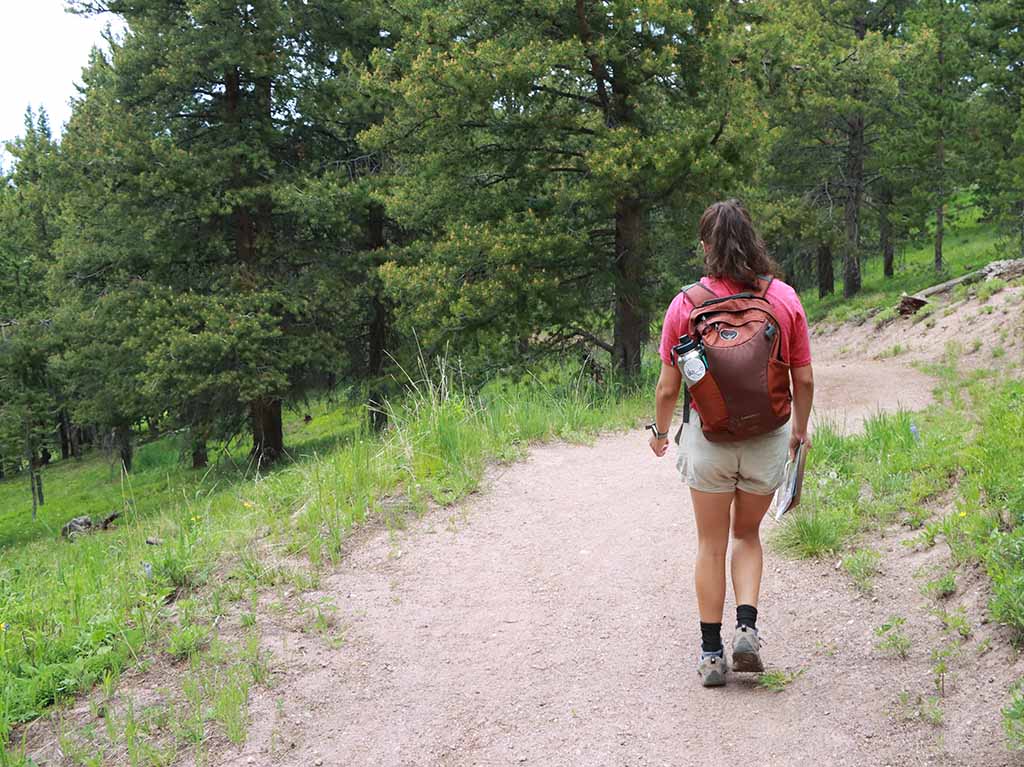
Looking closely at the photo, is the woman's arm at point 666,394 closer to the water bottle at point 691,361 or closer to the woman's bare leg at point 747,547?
the water bottle at point 691,361

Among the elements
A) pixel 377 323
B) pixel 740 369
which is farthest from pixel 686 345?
pixel 377 323

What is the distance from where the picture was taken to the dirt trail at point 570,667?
10.8 ft

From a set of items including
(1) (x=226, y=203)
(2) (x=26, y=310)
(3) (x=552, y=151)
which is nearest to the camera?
(3) (x=552, y=151)

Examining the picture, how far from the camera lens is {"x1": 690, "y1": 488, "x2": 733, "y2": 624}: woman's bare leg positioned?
369 cm

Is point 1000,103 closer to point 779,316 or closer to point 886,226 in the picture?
point 886,226

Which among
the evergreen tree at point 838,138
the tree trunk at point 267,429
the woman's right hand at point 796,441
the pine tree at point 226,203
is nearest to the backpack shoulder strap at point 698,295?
the woman's right hand at point 796,441

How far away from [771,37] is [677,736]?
39.5 feet

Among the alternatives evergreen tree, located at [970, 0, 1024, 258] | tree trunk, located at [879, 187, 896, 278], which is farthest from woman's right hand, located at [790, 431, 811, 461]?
tree trunk, located at [879, 187, 896, 278]

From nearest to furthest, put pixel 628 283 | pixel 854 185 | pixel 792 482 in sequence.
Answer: pixel 792 482 < pixel 628 283 < pixel 854 185

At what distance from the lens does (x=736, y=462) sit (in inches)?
141

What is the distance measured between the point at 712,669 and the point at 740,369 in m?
1.33

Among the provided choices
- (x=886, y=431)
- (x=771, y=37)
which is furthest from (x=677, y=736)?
(x=771, y=37)

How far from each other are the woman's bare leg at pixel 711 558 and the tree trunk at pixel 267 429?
14382 millimetres

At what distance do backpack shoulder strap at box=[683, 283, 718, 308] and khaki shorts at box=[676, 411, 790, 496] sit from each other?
0.47 meters
